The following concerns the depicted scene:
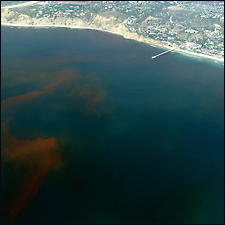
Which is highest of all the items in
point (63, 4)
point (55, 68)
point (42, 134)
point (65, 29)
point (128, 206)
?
point (63, 4)

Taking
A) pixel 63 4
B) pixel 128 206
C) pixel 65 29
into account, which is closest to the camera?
pixel 128 206

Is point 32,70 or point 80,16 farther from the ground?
point 80,16

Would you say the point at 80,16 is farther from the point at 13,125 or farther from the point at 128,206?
the point at 128,206

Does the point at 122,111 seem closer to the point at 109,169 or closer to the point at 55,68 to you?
the point at 109,169

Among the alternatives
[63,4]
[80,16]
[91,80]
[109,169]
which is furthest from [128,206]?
[63,4]

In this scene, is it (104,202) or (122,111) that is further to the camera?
(122,111)

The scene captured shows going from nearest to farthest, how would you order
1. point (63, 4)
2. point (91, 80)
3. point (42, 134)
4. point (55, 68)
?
1. point (42, 134)
2. point (91, 80)
3. point (55, 68)
4. point (63, 4)
